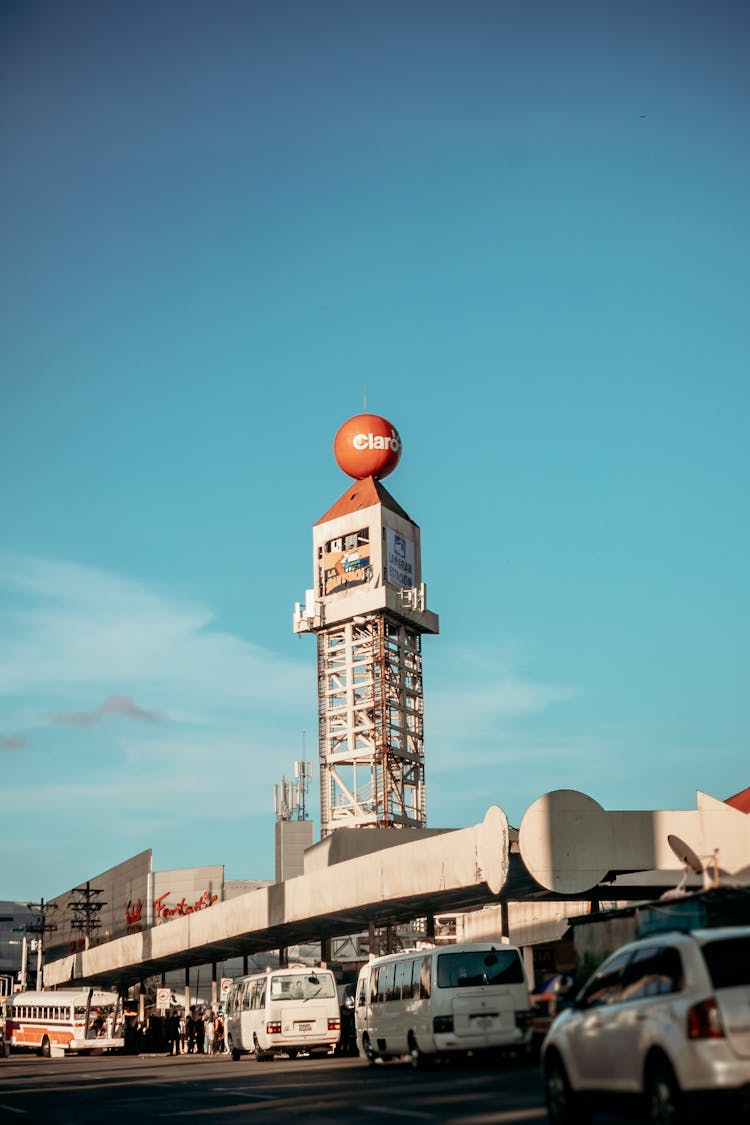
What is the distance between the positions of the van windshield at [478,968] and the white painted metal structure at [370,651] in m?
80.8

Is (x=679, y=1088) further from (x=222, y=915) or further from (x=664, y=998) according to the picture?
(x=222, y=915)

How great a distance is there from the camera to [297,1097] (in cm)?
1916

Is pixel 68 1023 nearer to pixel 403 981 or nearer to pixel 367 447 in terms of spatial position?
pixel 403 981

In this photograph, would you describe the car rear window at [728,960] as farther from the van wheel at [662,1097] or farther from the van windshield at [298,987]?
the van windshield at [298,987]

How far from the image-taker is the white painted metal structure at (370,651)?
4203 inches

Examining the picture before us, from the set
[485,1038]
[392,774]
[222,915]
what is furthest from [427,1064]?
[392,774]

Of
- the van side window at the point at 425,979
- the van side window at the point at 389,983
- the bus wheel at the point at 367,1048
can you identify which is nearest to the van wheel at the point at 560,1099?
the van side window at the point at 425,979

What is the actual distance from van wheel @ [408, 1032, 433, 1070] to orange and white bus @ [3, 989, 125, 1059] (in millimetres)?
36207

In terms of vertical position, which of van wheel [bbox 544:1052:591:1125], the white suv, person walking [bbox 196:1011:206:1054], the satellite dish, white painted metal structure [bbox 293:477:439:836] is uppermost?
white painted metal structure [bbox 293:477:439:836]

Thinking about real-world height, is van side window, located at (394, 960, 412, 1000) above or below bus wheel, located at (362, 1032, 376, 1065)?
above

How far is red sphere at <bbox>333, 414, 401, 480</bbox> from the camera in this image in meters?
111

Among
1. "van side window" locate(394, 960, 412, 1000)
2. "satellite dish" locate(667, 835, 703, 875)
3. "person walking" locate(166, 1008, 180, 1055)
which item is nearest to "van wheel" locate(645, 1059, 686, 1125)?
"satellite dish" locate(667, 835, 703, 875)

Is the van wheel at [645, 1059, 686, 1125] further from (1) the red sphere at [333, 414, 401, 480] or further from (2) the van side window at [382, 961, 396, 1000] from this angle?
(1) the red sphere at [333, 414, 401, 480]

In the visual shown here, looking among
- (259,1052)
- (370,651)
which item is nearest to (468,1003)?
(259,1052)
